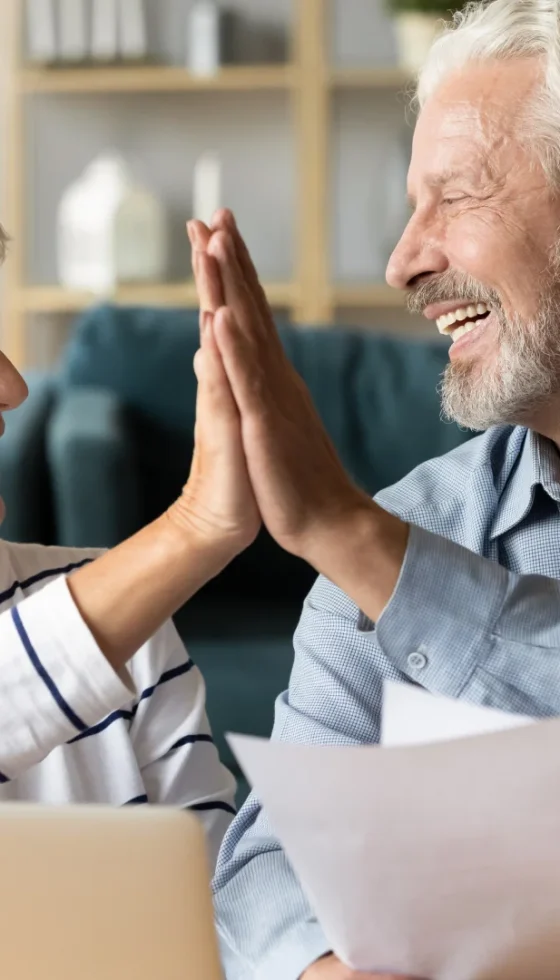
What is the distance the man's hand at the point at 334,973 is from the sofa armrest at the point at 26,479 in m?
1.49

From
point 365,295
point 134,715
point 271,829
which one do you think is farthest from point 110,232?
point 271,829

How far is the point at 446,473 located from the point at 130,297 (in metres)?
3.33

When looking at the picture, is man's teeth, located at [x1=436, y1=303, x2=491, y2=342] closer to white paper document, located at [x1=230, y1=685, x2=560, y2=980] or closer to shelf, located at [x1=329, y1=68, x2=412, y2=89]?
white paper document, located at [x1=230, y1=685, x2=560, y2=980]

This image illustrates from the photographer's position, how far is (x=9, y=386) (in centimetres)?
115

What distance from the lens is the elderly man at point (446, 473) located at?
30.9 inches

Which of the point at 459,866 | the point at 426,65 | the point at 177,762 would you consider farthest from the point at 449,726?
the point at 426,65

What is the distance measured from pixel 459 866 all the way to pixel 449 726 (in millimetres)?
108

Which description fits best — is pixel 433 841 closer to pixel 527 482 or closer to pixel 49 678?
pixel 49 678

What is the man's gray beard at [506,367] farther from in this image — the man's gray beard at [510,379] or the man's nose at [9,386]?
the man's nose at [9,386]

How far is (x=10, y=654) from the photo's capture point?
845 millimetres

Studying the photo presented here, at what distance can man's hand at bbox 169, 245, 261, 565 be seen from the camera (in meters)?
0.77

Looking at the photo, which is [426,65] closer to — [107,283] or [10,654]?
[10,654]

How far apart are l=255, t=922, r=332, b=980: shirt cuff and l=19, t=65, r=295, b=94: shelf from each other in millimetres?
3865

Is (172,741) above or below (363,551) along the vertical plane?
below
